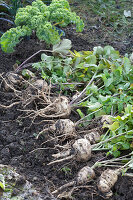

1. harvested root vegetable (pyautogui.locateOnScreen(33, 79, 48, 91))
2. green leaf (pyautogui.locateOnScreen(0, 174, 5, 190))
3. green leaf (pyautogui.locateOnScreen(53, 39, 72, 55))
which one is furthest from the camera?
green leaf (pyautogui.locateOnScreen(53, 39, 72, 55))

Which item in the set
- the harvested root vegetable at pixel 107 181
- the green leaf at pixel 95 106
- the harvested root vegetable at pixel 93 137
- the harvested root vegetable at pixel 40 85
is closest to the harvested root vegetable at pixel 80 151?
the harvested root vegetable at pixel 93 137

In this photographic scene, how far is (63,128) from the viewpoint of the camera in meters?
3.06

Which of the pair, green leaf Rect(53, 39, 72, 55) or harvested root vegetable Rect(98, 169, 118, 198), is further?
green leaf Rect(53, 39, 72, 55)

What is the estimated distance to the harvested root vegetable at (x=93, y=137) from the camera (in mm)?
2990

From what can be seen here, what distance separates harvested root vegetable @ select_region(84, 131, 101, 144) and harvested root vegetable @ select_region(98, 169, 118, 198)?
43 centimetres

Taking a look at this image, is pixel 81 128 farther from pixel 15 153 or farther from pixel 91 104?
pixel 15 153

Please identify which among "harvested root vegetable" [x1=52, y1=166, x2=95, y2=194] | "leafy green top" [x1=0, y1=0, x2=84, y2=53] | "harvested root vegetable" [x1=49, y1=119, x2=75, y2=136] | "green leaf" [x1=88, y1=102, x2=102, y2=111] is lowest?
"harvested root vegetable" [x1=52, y1=166, x2=95, y2=194]

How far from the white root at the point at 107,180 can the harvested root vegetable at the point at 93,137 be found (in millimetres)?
426

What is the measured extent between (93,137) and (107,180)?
0.56 meters

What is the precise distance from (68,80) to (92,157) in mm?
1244

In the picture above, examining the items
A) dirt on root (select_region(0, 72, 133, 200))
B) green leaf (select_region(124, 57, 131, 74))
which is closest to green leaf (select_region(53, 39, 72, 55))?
green leaf (select_region(124, 57, 131, 74))

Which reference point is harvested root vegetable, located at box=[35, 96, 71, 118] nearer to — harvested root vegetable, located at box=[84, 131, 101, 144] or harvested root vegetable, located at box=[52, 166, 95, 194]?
harvested root vegetable, located at box=[84, 131, 101, 144]

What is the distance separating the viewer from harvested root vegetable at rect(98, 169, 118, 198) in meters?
2.52

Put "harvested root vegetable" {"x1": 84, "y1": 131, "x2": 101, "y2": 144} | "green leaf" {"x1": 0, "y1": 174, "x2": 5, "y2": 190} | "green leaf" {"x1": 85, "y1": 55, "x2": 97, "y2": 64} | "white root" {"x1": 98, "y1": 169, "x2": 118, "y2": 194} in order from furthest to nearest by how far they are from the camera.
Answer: "green leaf" {"x1": 85, "y1": 55, "x2": 97, "y2": 64} < "harvested root vegetable" {"x1": 84, "y1": 131, "x2": 101, "y2": 144} < "white root" {"x1": 98, "y1": 169, "x2": 118, "y2": 194} < "green leaf" {"x1": 0, "y1": 174, "x2": 5, "y2": 190}
